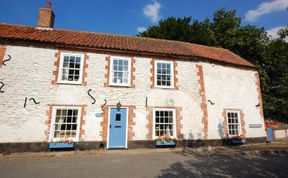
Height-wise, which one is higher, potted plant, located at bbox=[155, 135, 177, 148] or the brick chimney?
the brick chimney

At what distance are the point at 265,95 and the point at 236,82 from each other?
37.4 feet

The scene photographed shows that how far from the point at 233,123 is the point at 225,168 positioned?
7242 mm

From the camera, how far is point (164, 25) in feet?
81.4

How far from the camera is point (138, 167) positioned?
707 cm

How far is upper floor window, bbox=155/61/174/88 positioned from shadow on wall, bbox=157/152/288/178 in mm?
5539

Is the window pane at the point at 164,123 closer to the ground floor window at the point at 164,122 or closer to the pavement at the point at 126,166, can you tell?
the ground floor window at the point at 164,122

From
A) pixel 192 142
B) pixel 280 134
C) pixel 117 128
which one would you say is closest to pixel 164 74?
pixel 117 128

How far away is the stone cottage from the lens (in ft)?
33.3

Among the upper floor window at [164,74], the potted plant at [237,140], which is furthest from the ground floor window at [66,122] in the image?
the potted plant at [237,140]

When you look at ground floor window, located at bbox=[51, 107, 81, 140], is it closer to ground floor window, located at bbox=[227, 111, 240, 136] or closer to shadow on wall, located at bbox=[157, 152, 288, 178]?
shadow on wall, located at bbox=[157, 152, 288, 178]

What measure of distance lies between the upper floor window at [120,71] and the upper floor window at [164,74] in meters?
1.97

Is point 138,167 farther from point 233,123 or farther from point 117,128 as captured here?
point 233,123

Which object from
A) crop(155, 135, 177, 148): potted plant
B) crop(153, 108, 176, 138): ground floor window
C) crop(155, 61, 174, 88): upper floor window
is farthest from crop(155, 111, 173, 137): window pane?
crop(155, 61, 174, 88): upper floor window

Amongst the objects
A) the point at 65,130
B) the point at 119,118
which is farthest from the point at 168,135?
the point at 65,130
